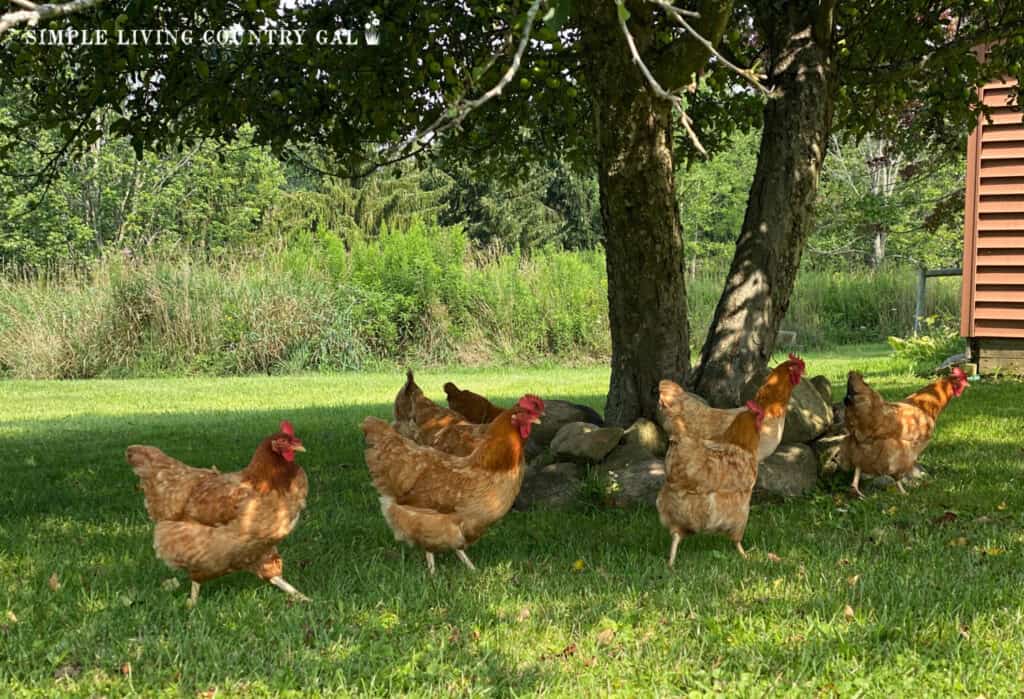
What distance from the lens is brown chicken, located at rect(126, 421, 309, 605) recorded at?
15.2 ft

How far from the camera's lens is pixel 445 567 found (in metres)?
5.40

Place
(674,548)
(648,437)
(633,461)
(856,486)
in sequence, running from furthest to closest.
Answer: (648,437) → (633,461) → (856,486) → (674,548)

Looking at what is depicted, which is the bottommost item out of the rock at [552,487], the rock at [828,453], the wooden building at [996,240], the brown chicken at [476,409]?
the rock at [552,487]

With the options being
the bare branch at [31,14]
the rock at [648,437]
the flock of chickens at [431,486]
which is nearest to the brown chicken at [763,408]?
the flock of chickens at [431,486]

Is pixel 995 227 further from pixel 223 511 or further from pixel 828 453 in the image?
pixel 223 511

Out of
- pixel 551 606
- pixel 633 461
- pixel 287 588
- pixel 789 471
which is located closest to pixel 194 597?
pixel 287 588

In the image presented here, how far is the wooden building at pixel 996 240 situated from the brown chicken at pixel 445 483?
10.5 meters

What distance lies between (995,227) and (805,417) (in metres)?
7.76

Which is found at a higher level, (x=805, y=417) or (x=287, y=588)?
(x=805, y=417)

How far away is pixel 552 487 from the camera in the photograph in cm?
715

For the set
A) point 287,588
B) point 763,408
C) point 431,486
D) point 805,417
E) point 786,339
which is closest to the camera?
point 287,588

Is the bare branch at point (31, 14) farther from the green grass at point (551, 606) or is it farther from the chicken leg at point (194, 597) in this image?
the chicken leg at point (194, 597)

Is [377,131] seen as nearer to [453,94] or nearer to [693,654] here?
[453,94]

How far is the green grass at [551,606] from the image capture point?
3758 mm
